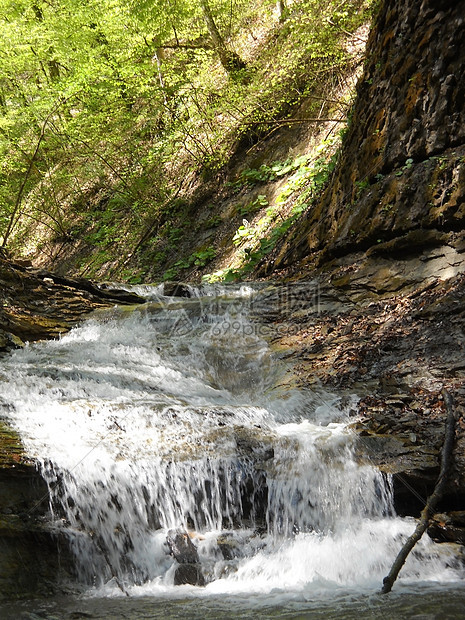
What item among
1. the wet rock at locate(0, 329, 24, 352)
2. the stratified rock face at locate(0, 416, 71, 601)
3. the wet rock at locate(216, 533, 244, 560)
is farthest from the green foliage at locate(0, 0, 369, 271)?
the stratified rock face at locate(0, 416, 71, 601)

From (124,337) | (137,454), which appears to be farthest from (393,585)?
(124,337)

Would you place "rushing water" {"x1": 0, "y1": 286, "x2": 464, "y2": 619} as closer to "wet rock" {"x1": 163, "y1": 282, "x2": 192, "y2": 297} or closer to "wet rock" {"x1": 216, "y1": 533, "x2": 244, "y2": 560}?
"wet rock" {"x1": 216, "y1": 533, "x2": 244, "y2": 560}

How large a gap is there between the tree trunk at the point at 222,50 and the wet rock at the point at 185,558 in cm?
1257

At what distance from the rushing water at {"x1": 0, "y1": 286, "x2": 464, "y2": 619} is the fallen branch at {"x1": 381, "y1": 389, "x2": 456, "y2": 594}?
11 centimetres

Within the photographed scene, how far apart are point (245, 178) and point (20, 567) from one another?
11598 mm

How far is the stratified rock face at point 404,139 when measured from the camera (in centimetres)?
636

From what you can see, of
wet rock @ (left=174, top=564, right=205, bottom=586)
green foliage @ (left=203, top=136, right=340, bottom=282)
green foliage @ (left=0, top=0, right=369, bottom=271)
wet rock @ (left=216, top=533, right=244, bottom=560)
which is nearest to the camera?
wet rock @ (left=174, top=564, right=205, bottom=586)

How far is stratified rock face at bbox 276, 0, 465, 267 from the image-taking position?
20.9ft

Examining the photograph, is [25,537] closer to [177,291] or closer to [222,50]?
[177,291]

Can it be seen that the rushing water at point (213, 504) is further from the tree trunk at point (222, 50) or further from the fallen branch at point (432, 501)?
the tree trunk at point (222, 50)

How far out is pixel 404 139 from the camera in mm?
6969

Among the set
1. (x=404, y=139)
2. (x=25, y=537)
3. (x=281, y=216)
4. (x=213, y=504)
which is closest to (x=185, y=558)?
(x=213, y=504)

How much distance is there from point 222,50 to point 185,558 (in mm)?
13583

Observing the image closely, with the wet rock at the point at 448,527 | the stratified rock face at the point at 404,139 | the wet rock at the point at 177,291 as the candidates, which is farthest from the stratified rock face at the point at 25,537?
the wet rock at the point at 177,291
